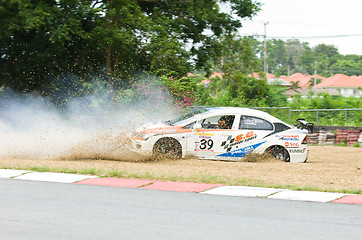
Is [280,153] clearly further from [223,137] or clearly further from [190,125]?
[190,125]

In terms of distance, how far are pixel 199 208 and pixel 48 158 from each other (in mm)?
8413

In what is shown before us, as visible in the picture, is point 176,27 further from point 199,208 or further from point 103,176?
point 199,208

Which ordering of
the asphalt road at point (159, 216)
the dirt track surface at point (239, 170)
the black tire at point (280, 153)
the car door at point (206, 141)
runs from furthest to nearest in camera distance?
the black tire at point (280, 153) → the car door at point (206, 141) → the dirt track surface at point (239, 170) → the asphalt road at point (159, 216)

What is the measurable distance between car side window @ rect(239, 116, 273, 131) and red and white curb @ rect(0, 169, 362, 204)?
16.4 feet

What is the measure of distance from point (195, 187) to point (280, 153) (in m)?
5.85

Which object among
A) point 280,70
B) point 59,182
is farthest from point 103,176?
point 280,70

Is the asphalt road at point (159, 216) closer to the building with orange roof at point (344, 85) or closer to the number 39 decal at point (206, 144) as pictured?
the number 39 decal at point (206, 144)

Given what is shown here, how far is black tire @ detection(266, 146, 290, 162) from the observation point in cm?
1578

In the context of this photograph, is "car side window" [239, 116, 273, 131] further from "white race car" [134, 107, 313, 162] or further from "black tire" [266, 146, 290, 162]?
"black tire" [266, 146, 290, 162]

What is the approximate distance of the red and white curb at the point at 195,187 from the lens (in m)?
9.66

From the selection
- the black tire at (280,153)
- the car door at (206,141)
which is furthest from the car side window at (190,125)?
the black tire at (280,153)

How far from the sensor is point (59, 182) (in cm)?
1107

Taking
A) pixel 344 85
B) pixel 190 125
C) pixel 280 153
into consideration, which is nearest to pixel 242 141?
pixel 280 153

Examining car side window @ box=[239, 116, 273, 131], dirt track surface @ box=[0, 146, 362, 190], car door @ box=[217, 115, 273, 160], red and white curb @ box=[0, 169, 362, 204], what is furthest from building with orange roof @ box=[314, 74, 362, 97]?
red and white curb @ box=[0, 169, 362, 204]
